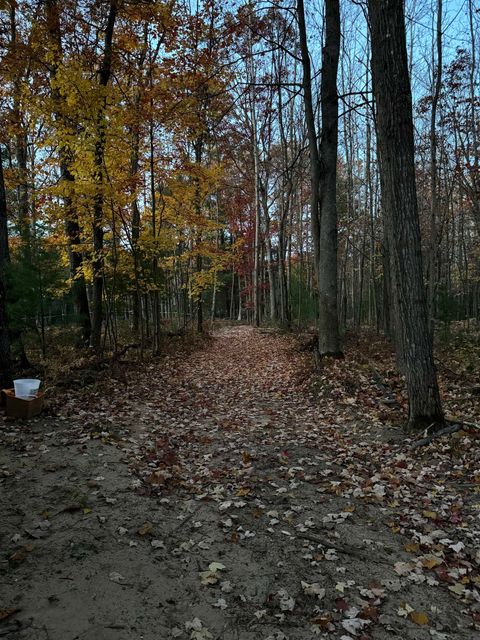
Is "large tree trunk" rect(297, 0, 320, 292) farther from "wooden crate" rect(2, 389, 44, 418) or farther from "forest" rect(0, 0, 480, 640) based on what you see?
"wooden crate" rect(2, 389, 44, 418)

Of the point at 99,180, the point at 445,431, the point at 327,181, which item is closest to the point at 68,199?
the point at 99,180

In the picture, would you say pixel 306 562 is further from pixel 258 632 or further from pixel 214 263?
pixel 214 263

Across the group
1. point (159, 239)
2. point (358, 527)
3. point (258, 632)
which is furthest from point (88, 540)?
point (159, 239)

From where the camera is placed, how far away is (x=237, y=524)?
403 centimetres

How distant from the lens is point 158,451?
19.0ft

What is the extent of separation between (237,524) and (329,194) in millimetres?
8276

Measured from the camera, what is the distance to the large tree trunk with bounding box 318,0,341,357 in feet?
32.6

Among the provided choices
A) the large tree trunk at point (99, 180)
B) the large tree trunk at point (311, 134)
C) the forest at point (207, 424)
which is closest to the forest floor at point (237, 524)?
the forest at point (207, 424)

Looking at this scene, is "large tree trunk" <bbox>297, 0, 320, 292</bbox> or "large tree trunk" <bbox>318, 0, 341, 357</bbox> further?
"large tree trunk" <bbox>297, 0, 320, 292</bbox>

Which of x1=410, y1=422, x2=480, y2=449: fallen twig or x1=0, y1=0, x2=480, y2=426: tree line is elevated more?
x1=0, y1=0, x2=480, y2=426: tree line

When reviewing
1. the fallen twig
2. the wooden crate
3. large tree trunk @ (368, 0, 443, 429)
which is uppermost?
large tree trunk @ (368, 0, 443, 429)

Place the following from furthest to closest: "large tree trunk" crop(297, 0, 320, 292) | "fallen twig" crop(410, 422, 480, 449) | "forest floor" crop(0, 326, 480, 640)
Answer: "large tree trunk" crop(297, 0, 320, 292) → "fallen twig" crop(410, 422, 480, 449) → "forest floor" crop(0, 326, 480, 640)

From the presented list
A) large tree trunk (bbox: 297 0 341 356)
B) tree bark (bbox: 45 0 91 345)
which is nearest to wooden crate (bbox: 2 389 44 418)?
tree bark (bbox: 45 0 91 345)

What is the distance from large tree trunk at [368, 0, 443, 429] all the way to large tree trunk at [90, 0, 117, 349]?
5891mm
